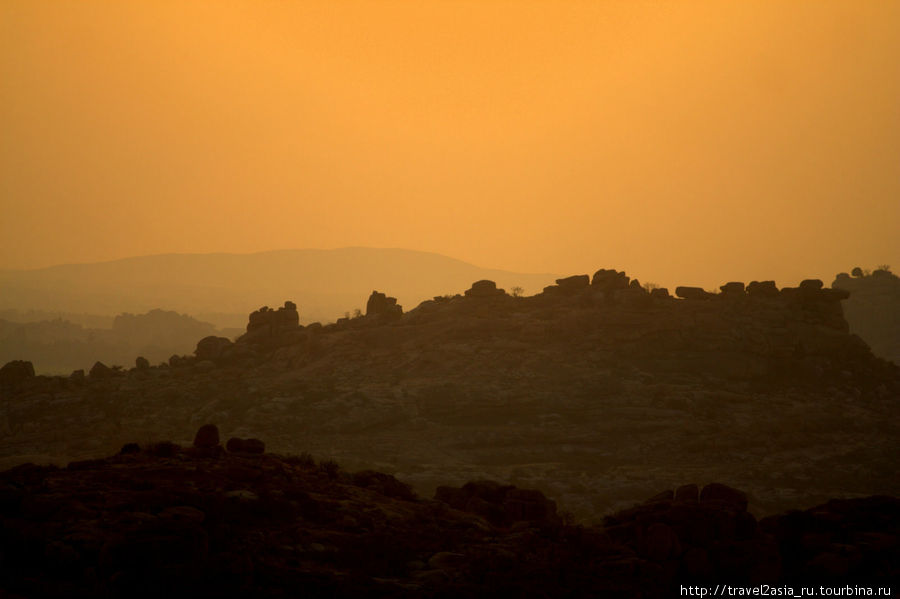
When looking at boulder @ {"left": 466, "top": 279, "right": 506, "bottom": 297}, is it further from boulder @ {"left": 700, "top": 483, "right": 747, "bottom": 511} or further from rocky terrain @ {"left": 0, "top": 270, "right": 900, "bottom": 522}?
boulder @ {"left": 700, "top": 483, "right": 747, "bottom": 511}

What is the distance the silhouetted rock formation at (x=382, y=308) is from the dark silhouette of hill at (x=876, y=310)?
57.8 metres

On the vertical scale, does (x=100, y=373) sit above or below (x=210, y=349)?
below

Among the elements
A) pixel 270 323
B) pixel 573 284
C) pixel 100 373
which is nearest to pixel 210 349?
pixel 270 323

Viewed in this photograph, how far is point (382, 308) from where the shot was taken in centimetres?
5703

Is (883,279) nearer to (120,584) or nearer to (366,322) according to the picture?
(366,322)

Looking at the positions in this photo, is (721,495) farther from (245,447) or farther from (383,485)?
(245,447)

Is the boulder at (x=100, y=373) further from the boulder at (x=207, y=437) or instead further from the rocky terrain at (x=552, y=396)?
the boulder at (x=207, y=437)

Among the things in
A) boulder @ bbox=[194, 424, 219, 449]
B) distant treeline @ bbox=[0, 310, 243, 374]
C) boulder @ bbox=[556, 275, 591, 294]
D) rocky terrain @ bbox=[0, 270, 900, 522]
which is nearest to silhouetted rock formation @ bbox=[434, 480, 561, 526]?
boulder @ bbox=[194, 424, 219, 449]

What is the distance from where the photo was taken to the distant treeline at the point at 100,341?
126250mm

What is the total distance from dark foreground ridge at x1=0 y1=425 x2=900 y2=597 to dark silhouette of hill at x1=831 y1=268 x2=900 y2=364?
8156 cm

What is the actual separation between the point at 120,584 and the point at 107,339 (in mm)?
145608

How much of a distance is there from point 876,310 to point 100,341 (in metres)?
119

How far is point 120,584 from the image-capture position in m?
11.9

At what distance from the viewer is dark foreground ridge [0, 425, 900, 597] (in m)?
12.5
